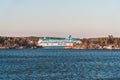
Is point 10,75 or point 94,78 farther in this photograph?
point 10,75

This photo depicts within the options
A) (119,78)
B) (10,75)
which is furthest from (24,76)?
(119,78)

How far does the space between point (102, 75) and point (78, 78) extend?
539cm

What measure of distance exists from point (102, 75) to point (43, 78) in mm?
8925

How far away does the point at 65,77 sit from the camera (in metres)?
68.4

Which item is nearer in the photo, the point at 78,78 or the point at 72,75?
the point at 78,78

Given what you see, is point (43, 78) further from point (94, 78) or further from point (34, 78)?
point (94, 78)

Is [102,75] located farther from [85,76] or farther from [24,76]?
[24,76]

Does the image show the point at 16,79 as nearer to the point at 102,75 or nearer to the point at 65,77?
the point at 65,77

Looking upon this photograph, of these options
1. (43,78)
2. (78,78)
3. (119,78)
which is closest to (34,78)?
(43,78)

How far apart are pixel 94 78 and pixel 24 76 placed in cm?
995

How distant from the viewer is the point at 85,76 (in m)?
69.9

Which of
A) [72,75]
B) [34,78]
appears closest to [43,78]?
[34,78]

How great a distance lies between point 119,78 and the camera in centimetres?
6581

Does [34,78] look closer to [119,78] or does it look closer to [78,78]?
[78,78]
